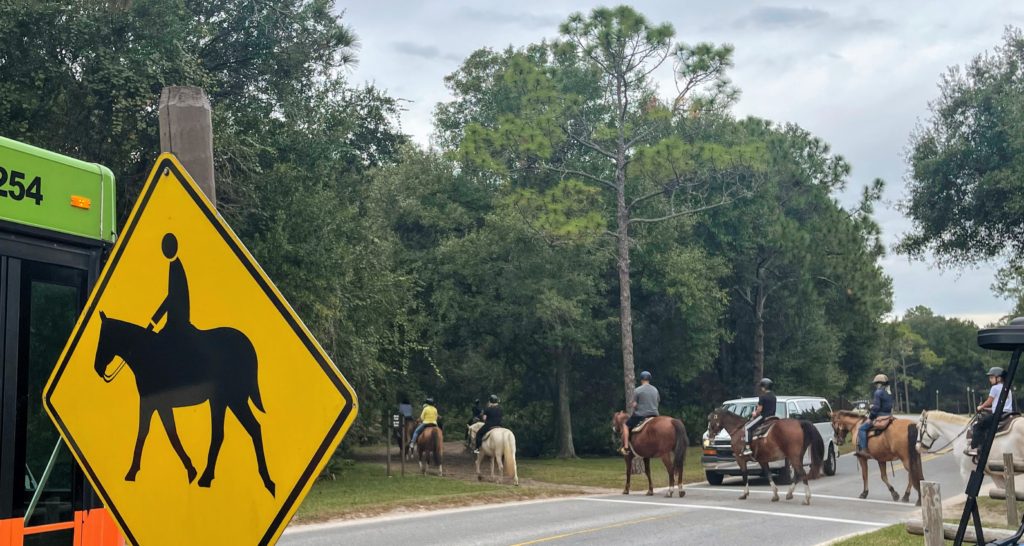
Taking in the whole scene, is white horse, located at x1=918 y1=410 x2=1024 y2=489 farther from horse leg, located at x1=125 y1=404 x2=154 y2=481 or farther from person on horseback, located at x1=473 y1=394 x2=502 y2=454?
horse leg, located at x1=125 y1=404 x2=154 y2=481

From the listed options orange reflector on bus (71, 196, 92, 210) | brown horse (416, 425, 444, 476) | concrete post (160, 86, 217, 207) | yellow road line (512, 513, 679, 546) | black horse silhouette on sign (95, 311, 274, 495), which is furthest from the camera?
brown horse (416, 425, 444, 476)

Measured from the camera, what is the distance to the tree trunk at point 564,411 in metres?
37.5

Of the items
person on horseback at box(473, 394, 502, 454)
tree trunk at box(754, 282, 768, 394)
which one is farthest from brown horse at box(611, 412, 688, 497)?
tree trunk at box(754, 282, 768, 394)

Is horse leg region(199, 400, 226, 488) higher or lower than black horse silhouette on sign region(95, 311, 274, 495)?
lower

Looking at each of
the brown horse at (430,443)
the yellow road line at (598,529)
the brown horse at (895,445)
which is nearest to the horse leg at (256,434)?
the yellow road line at (598,529)

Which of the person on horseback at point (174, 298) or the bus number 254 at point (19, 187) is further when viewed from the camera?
the bus number 254 at point (19, 187)

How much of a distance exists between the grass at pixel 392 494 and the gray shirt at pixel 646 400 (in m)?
2.62

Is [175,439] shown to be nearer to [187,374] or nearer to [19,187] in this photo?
[187,374]

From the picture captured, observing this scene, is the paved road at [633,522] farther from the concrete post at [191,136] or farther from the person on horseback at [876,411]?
the concrete post at [191,136]

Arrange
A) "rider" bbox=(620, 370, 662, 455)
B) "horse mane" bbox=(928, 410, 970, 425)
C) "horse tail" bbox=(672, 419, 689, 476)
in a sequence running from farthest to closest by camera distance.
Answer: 1. "rider" bbox=(620, 370, 662, 455)
2. "horse tail" bbox=(672, 419, 689, 476)
3. "horse mane" bbox=(928, 410, 970, 425)

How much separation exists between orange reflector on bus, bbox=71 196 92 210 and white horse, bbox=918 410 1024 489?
639 inches

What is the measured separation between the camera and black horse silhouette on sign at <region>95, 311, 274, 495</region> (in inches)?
137

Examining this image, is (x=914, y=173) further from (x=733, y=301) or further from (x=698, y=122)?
(x=733, y=301)

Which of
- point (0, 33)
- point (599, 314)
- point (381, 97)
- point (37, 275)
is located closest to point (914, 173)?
point (599, 314)
